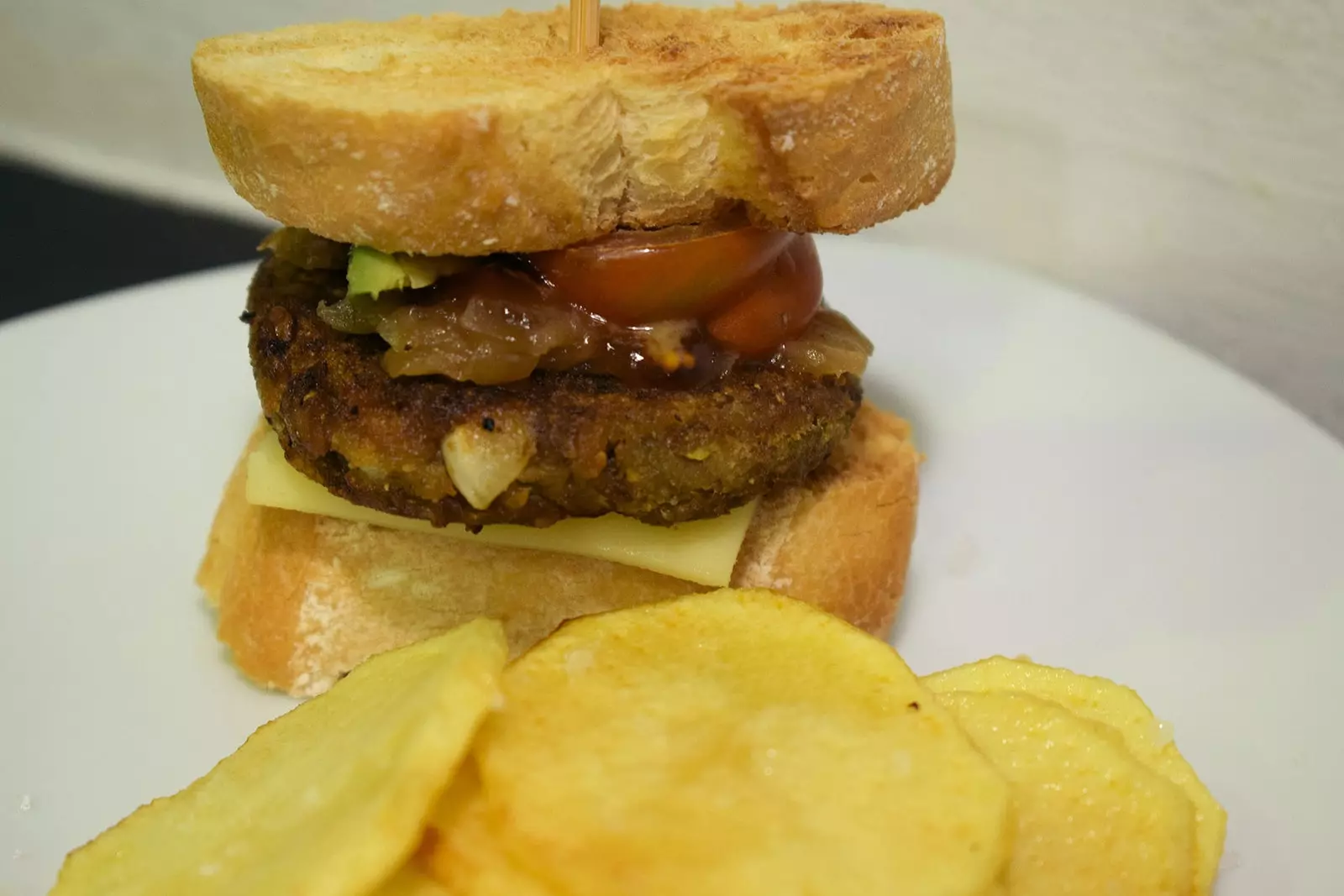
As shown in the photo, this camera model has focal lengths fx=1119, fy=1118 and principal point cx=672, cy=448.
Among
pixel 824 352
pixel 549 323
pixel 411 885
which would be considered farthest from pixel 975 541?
pixel 411 885

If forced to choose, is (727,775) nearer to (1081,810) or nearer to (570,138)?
(1081,810)

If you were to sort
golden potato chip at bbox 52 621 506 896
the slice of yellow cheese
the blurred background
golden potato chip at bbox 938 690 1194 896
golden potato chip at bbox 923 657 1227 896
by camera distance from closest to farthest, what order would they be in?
1. golden potato chip at bbox 52 621 506 896
2. golden potato chip at bbox 938 690 1194 896
3. golden potato chip at bbox 923 657 1227 896
4. the slice of yellow cheese
5. the blurred background

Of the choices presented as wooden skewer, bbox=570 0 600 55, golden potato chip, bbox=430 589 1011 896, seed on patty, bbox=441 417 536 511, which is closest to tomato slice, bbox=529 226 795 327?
seed on patty, bbox=441 417 536 511

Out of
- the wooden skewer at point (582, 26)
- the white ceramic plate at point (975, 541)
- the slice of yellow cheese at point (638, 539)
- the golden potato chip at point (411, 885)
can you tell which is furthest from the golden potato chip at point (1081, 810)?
the wooden skewer at point (582, 26)

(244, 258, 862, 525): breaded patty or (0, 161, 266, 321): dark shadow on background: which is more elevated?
(244, 258, 862, 525): breaded patty

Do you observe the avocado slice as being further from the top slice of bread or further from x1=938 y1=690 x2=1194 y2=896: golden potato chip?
x1=938 y1=690 x2=1194 y2=896: golden potato chip

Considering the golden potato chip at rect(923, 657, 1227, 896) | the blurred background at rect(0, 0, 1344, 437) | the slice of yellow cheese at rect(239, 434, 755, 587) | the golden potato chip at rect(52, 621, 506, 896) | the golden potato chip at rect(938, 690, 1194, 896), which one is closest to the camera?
the golden potato chip at rect(52, 621, 506, 896)
